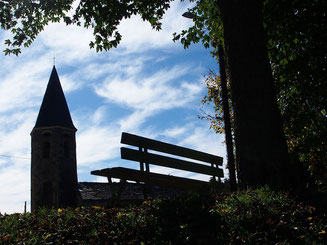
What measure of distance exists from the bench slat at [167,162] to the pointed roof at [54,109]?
86.2ft

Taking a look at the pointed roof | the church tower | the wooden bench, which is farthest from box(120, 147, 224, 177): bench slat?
the pointed roof

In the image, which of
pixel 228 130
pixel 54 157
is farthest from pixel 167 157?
pixel 54 157

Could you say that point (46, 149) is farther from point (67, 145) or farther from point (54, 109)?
point (54, 109)

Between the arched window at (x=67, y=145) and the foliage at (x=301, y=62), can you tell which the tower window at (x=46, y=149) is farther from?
the foliage at (x=301, y=62)

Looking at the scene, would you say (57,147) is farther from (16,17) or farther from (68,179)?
(16,17)

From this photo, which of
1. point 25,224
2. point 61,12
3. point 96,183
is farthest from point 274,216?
point 96,183

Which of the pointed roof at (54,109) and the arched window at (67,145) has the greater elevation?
the pointed roof at (54,109)

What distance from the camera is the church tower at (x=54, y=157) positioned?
1315 inches

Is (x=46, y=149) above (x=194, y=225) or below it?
above

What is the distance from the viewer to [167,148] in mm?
10000

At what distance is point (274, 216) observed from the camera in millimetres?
4691

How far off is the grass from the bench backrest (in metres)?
3.70

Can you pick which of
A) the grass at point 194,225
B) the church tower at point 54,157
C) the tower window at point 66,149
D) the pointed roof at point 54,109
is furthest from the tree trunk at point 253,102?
the pointed roof at point 54,109

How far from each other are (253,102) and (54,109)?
3242cm
